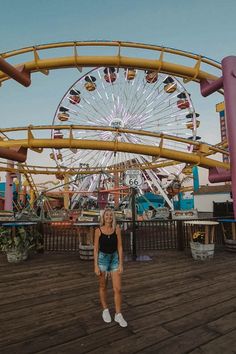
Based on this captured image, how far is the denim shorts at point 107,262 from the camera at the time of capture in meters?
3.25

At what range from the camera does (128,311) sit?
3.49 m

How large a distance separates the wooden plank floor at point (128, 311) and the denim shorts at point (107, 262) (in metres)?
0.69

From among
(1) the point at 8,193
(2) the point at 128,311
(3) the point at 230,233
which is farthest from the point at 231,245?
(1) the point at 8,193

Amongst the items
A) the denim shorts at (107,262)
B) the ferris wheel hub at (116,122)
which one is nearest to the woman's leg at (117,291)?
the denim shorts at (107,262)

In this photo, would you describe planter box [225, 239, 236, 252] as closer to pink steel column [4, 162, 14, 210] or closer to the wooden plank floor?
the wooden plank floor

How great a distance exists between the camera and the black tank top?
3248mm

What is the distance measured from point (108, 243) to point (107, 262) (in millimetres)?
265

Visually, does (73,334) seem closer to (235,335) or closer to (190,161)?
(235,335)

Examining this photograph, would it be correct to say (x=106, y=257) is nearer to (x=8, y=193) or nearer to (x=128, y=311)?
(x=128, y=311)

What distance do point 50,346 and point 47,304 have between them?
4.36 feet

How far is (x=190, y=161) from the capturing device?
518cm

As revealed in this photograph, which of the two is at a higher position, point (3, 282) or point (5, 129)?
point (5, 129)

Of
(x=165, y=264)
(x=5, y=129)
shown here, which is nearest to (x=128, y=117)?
(x=5, y=129)

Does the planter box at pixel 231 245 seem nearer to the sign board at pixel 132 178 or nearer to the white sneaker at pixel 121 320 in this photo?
the sign board at pixel 132 178
